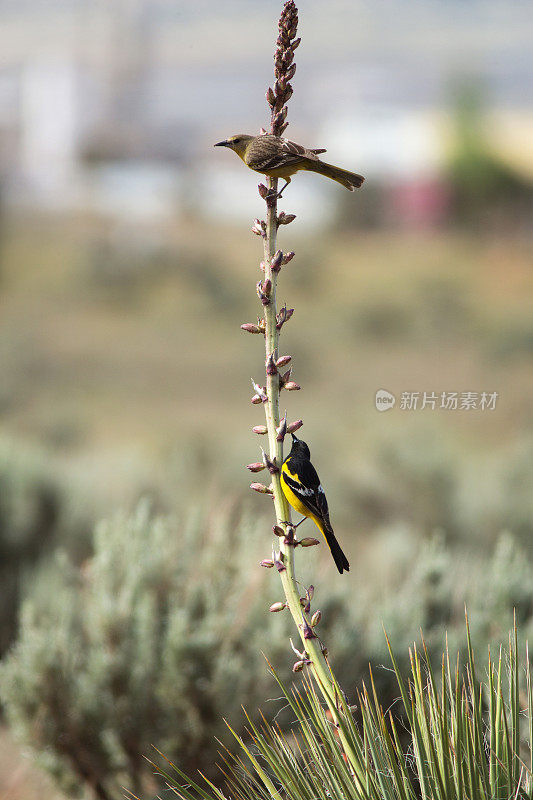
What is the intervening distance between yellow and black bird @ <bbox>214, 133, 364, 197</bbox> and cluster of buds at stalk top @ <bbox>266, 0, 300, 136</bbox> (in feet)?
0.15

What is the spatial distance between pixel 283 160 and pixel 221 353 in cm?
2767

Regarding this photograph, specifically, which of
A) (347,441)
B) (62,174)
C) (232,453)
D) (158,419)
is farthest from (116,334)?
(232,453)

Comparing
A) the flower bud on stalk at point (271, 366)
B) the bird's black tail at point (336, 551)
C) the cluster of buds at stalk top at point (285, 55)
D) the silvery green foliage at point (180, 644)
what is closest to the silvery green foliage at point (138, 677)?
the silvery green foliage at point (180, 644)

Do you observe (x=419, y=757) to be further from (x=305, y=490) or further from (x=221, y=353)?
(x=221, y=353)

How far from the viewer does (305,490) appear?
995mm

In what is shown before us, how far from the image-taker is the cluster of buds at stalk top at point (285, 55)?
908 millimetres

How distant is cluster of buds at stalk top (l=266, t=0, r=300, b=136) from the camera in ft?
2.98

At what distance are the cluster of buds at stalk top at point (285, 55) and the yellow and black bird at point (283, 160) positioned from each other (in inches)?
1.8

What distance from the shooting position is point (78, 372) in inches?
1094

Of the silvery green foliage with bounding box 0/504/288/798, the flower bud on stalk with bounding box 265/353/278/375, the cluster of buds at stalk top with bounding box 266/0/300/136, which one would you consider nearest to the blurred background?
the silvery green foliage with bounding box 0/504/288/798

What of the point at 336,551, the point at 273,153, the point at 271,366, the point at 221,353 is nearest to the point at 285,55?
the point at 273,153

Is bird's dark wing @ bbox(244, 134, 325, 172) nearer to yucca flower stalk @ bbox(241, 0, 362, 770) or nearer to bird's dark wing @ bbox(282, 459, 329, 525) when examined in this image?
yucca flower stalk @ bbox(241, 0, 362, 770)

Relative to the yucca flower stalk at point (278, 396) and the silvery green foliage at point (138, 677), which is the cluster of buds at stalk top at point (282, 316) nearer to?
the yucca flower stalk at point (278, 396)

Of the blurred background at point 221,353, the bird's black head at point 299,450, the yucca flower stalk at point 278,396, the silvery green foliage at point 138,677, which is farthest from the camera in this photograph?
the blurred background at point 221,353
